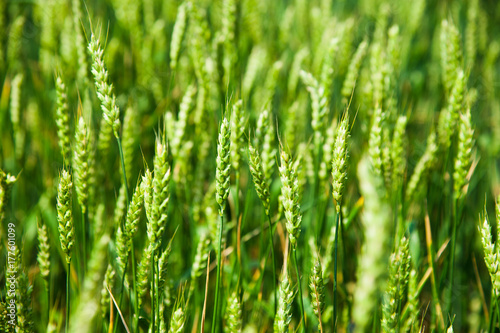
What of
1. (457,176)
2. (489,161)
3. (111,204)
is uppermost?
(489,161)

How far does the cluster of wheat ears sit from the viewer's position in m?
1.03

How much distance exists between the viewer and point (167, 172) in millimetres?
962

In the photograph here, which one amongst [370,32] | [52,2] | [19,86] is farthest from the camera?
[370,32]

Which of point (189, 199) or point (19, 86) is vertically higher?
point (19, 86)

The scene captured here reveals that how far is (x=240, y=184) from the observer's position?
1998 millimetres

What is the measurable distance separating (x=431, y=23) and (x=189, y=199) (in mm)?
2888

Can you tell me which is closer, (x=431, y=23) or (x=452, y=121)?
(x=452, y=121)

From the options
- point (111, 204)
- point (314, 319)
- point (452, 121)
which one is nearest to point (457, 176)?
point (452, 121)

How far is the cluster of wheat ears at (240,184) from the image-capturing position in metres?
1.03

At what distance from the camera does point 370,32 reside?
2922 mm

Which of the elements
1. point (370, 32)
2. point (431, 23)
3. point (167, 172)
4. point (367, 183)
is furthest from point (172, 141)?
point (431, 23)

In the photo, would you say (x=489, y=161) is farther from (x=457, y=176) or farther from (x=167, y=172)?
(x=167, y=172)

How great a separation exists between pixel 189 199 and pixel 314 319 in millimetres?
674

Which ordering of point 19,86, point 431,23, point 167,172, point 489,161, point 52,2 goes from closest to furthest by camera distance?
point 167,172 → point 19,86 → point 52,2 → point 489,161 → point 431,23
